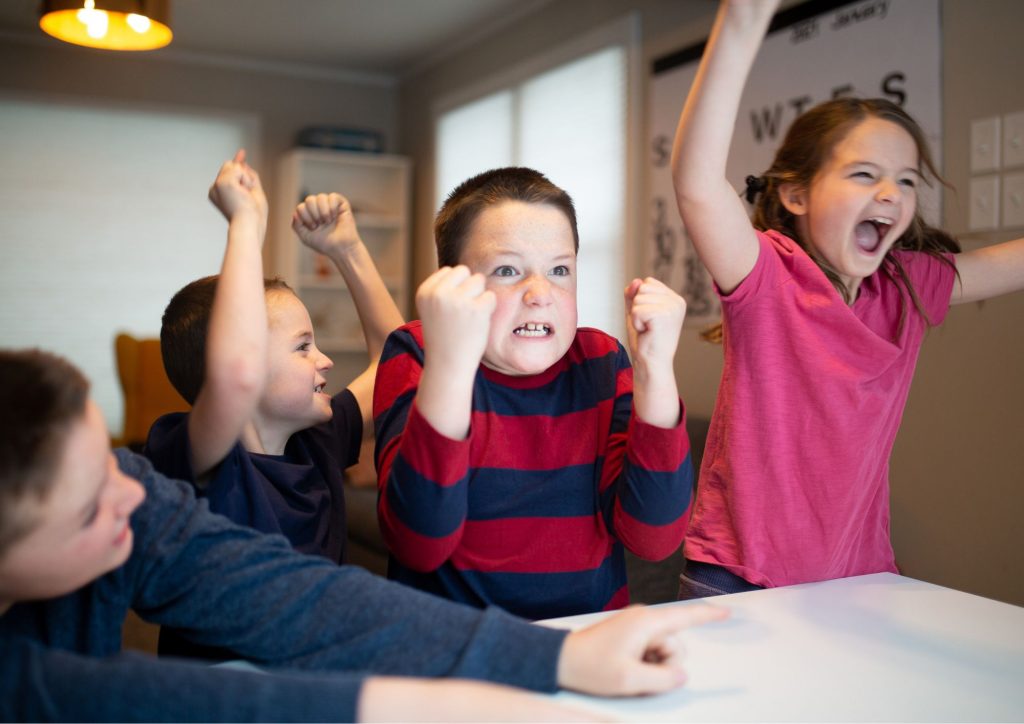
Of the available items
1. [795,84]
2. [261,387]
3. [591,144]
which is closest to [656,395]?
[261,387]

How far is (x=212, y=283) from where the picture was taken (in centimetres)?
120

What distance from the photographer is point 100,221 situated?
612 centimetres

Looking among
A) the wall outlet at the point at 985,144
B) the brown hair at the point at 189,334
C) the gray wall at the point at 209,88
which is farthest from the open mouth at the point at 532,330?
the gray wall at the point at 209,88

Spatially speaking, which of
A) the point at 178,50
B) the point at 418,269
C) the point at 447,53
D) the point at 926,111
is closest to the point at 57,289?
the point at 178,50

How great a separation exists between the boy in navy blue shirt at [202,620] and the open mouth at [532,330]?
1.14 feet

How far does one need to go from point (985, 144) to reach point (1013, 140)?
93mm

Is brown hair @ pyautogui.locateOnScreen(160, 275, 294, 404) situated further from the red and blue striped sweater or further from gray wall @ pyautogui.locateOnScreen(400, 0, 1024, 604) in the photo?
gray wall @ pyautogui.locateOnScreen(400, 0, 1024, 604)

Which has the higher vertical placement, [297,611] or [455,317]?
[455,317]

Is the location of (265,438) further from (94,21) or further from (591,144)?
(591,144)

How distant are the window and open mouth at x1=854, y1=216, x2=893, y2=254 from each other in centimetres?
290

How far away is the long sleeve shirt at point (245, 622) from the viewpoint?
617 millimetres

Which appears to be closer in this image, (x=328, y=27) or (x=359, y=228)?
(x=328, y=27)

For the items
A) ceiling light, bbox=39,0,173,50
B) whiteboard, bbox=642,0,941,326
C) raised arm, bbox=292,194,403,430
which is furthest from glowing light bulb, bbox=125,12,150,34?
whiteboard, bbox=642,0,941,326

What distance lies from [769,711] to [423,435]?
38 cm
